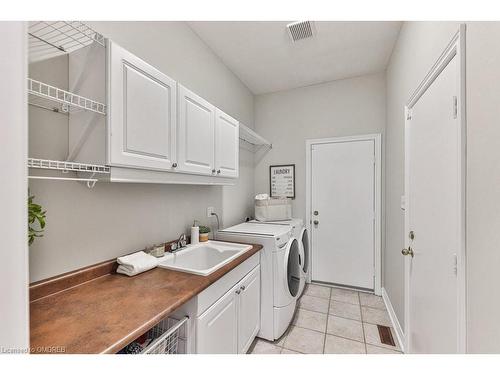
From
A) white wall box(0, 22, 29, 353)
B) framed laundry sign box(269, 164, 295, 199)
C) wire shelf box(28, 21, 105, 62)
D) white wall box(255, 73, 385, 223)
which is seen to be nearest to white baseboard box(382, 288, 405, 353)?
white wall box(255, 73, 385, 223)

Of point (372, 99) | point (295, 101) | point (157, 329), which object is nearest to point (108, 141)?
point (157, 329)

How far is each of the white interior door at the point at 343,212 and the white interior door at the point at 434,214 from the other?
113 cm

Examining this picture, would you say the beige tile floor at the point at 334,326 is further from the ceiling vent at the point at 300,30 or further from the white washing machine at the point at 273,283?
the ceiling vent at the point at 300,30

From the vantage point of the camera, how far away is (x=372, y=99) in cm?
281

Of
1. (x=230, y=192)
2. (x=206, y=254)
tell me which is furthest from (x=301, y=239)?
(x=206, y=254)

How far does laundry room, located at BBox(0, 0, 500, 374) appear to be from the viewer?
30.4 inches

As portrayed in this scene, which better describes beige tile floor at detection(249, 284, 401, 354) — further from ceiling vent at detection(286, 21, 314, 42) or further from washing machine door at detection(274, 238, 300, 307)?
ceiling vent at detection(286, 21, 314, 42)

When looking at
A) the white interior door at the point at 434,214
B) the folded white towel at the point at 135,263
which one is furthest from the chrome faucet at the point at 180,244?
the white interior door at the point at 434,214

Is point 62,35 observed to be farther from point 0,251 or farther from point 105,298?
point 105,298

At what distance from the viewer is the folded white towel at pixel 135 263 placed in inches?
50.3

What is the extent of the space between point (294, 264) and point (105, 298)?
6.03 feet

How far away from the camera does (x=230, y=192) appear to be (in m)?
2.68

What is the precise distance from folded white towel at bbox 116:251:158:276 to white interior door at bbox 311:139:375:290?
2271 mm
